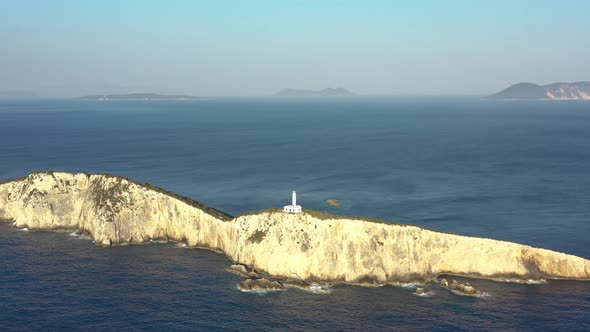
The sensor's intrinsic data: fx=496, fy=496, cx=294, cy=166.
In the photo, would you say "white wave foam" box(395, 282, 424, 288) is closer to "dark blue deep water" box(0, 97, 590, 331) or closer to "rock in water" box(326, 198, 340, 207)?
"dark blue deep water" box(0, 97, 590, 331)

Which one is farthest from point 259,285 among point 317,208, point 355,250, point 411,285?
point 317,208

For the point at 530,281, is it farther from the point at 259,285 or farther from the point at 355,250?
the point at 259,285

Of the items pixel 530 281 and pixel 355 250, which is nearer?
pixel 530 281

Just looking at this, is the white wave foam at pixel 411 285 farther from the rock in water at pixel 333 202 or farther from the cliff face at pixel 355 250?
the rock in water at pixel 333 202

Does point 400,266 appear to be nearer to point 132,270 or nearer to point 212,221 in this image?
point 212,221

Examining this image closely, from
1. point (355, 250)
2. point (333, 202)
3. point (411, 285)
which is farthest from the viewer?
point (333, 202)

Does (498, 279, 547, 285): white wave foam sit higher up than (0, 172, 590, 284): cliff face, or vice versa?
(0, 172, 590, 284): cliff face

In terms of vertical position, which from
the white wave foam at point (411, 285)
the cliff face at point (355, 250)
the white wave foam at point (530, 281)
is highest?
the cliff face at point (355, 250)

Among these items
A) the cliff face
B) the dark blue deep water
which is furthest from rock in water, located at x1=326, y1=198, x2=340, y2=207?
the cliff face

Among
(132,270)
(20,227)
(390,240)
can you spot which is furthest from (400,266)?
(20,227)

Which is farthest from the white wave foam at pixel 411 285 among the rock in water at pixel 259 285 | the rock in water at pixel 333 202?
the rock in water at pixel 333 202

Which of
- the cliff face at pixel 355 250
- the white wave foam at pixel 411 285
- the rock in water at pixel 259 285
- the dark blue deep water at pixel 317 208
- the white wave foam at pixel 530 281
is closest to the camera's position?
the dark blue deep water at pixel 317 208

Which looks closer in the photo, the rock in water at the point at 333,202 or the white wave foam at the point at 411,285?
the white wave foam at the point at 411,285
